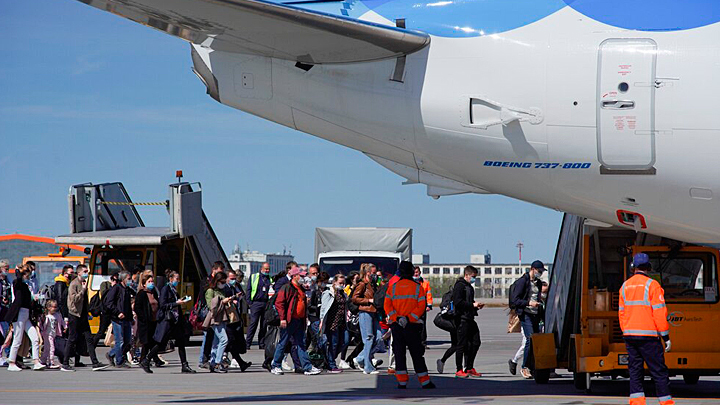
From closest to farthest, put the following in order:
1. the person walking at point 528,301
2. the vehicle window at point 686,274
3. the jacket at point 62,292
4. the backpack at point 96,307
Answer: the vehicle window at point 686,274
the person walking at point 528,301
the backpack at point 96,307
the jacket at point 62,292

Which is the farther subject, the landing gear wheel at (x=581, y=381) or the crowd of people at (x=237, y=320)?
the crowd of people at (x=237, y=320)

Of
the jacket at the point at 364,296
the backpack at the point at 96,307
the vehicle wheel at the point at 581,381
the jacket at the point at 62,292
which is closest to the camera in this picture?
the vehicle wheel at the point at 581,381

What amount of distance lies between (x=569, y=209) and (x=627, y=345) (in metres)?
2.10

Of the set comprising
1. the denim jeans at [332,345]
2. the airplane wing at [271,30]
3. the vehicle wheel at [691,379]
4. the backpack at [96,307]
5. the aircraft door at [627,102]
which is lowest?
the vehicle wheel at [691,379]

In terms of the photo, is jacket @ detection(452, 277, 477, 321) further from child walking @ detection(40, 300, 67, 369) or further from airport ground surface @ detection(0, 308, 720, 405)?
child walking @ detection(40, 300, 67, 369)

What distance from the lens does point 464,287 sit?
63.2 ft

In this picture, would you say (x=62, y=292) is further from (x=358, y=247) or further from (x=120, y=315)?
(x=358, y=247)

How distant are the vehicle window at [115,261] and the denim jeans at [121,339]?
5.83 metres

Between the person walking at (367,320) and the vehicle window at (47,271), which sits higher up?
the vehicle window at (47,271)

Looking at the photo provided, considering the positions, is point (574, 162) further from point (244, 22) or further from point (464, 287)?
point (464, 287)

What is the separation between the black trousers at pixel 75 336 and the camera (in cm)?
2081

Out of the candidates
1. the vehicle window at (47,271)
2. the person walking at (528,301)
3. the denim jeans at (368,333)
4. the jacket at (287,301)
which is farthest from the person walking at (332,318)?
the vehicle window at (47,271)

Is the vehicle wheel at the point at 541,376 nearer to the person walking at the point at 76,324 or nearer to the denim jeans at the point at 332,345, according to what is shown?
the denim jeans at the point at 332,345

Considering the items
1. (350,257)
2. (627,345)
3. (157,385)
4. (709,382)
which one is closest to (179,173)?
(350,257)
